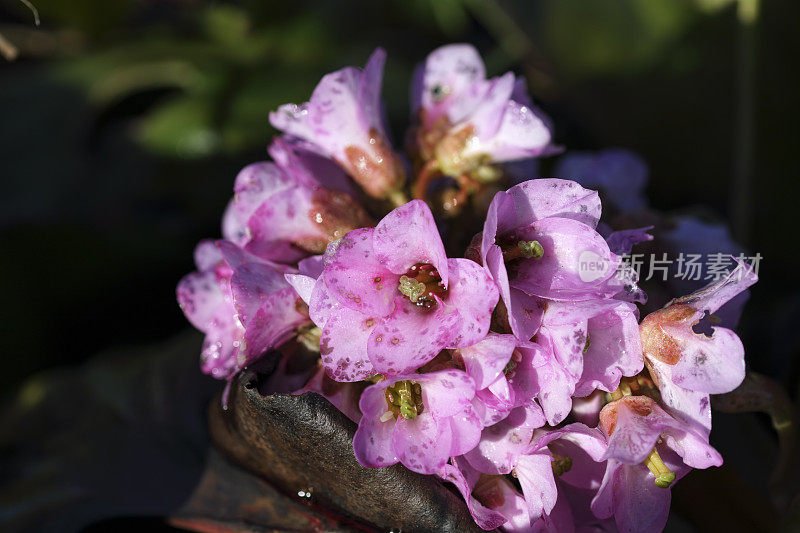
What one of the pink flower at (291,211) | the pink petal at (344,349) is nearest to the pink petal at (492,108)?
the pink flower at (291,211)

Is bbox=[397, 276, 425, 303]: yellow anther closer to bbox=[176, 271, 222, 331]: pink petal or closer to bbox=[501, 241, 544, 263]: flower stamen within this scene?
bbox=[501, 241, 544, 263]: flower stamen

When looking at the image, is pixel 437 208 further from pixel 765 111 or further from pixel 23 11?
pixel 23 11

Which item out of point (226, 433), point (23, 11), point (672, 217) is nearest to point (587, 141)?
point (672, 217)

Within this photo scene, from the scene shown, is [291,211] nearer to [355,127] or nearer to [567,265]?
[355,127]

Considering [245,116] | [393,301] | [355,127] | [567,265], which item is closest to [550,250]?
[567,265]

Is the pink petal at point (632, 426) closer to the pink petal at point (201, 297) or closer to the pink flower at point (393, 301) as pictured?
the pink flower at point (393, 301)

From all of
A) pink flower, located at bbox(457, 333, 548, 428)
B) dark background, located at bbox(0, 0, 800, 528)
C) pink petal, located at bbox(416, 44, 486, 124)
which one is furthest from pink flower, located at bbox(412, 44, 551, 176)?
dark background, located at bbox(0, 0, 800, 528)

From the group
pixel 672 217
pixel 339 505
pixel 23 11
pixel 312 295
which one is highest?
pixel 23 11
